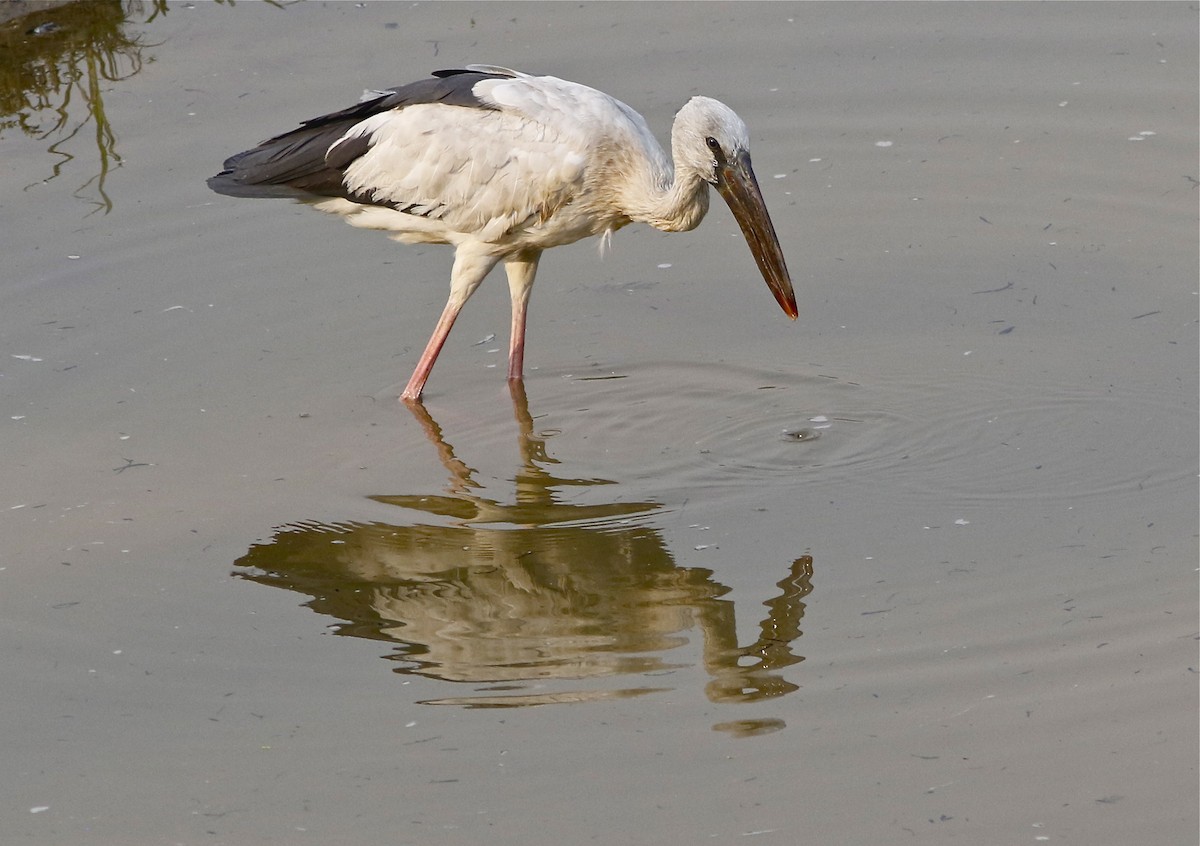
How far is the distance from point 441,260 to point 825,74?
2.65m

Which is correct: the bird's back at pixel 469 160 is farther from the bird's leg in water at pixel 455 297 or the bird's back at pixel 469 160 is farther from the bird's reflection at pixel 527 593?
the bird's reflection at pixel 527 593

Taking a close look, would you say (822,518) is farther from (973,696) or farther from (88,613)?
(88,613)

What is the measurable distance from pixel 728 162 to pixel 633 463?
1.20 metres

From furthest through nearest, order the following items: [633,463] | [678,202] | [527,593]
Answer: [678,202] < [633,463] < [527,593]

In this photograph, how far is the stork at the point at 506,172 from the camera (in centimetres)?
658

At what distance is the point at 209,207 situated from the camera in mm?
8680

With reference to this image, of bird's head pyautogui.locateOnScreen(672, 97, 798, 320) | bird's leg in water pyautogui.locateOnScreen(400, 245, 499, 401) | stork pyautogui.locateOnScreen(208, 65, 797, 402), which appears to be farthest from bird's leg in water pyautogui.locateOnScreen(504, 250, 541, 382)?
bird's head pyautogui.locateOnScreen(672, 97, 798, 320)

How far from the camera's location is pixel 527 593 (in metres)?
5.70

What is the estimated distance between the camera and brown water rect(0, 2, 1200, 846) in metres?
4.70

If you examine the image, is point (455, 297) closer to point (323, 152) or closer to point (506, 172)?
point (506, 172)

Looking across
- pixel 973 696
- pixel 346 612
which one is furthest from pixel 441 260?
pixel 973 696

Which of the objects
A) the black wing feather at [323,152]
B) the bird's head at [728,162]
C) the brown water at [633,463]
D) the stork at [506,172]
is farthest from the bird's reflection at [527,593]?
the black wing feather at [323,152]

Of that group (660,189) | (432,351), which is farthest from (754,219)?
(432,351)

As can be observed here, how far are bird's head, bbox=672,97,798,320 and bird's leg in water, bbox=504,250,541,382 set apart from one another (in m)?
0.89
